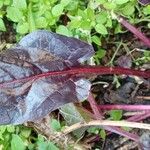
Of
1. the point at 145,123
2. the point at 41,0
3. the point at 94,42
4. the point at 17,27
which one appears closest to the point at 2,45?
the point at 17,27

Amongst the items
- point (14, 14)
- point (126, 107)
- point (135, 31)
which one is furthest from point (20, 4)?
point (126, 107)

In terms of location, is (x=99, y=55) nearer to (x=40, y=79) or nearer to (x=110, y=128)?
(x=110, y=128)

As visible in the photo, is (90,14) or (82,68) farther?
(90,14)

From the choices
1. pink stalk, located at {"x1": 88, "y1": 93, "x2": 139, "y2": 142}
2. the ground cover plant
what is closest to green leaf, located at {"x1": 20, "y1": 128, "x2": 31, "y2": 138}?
the ground cover plant

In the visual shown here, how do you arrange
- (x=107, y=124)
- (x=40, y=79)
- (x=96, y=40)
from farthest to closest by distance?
(x=96, y=40) < (x=107, y=124) < (x=40, y=79)

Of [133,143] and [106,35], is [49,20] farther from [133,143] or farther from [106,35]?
[133,143]

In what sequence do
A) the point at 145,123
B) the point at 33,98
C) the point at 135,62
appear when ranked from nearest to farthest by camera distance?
1. the point at 33,98
2. the point at 145,123
3. the point at 135,62

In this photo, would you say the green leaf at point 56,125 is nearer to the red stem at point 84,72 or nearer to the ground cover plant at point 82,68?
the ground cover plant at point 82,68

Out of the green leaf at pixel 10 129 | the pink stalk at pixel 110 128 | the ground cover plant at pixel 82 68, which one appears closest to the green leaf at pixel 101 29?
the ground cover plant at pixel 82 68
